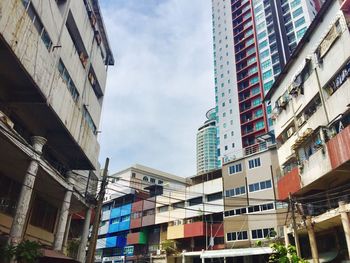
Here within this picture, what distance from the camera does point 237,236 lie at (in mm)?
39719

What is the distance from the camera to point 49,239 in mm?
24281

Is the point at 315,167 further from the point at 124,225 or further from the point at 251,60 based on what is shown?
the point at 251,60

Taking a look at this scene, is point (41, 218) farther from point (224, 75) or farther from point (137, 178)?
point (224, 75)

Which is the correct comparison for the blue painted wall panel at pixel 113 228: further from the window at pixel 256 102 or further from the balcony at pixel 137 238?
the window at pixel 256 102

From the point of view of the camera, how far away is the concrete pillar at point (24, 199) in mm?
14367

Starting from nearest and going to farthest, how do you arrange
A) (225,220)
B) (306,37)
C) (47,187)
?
(47,187), (306,37), (225,220)

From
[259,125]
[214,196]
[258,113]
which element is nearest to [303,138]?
[214,196]

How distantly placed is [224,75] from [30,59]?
2745 inches

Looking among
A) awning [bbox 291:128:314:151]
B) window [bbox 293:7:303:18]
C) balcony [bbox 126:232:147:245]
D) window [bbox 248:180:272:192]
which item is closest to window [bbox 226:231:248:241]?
window [bbox 248:180:272:192]

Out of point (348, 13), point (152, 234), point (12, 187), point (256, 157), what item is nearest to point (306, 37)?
point (348, 13)

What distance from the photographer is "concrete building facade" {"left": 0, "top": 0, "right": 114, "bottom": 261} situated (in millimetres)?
14281

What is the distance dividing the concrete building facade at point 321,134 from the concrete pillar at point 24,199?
17731mm

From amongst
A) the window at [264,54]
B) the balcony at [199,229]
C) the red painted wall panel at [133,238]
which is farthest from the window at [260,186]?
the window at [264,54]

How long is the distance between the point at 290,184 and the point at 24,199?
68.7 feet
